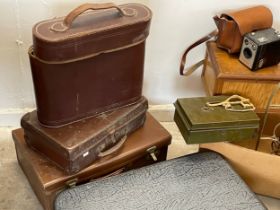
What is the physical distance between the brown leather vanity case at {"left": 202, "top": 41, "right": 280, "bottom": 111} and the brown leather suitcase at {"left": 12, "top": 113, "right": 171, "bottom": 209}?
26 centimetres

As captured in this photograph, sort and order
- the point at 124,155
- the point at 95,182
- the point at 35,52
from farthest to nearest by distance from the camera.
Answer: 1. the point at 124,155
2. the point at 95,182
3. the point at 35,52

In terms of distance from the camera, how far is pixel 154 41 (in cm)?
159

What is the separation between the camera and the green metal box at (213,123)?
125 cm

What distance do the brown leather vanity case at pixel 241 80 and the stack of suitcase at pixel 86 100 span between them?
0.26 metres

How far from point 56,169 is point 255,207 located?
61 centimetres

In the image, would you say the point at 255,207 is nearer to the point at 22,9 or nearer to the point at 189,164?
the point at 189,164

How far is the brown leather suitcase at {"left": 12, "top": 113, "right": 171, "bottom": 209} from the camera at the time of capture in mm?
1225

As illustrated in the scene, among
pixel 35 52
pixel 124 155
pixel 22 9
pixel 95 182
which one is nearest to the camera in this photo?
pixel 35 52

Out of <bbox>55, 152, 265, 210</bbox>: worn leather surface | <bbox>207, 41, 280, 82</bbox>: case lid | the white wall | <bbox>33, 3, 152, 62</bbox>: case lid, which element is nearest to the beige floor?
the white wall

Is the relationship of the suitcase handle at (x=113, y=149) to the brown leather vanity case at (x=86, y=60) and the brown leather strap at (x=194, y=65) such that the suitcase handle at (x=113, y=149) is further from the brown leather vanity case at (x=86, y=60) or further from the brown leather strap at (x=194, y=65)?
the brown leather strap at (x=194, y=65)

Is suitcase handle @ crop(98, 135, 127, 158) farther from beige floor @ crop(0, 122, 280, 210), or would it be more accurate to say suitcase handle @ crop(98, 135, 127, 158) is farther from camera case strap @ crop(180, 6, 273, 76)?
camera case strap @ crop(180, 6, 273, 76)

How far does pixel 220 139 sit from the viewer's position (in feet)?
4.21

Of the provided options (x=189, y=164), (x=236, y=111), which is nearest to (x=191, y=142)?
(x=189, y=164)

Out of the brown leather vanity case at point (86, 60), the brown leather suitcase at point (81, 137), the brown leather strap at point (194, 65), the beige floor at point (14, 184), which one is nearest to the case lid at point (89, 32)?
the brown leather vanity case at point (86, 60)
